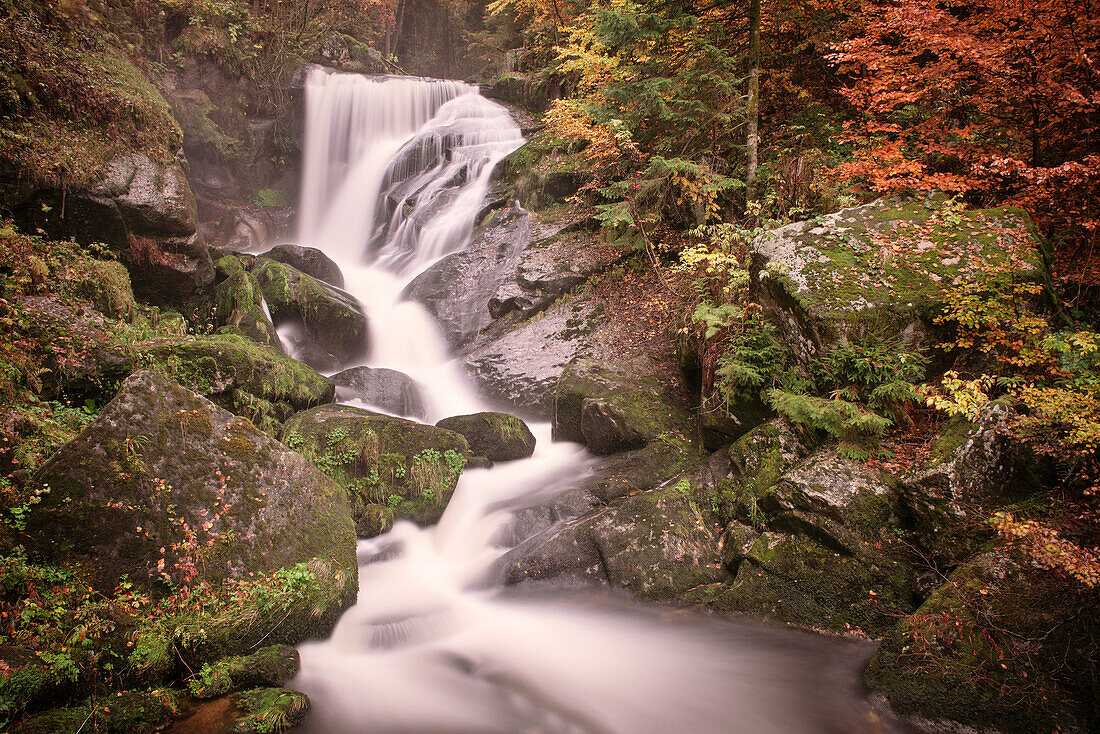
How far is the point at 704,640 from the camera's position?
4.88 metres

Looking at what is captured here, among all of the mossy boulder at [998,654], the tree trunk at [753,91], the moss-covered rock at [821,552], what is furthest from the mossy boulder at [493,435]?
the tree trunk at [753,91]

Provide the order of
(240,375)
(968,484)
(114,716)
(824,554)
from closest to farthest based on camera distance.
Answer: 1. (114,716)
2. (968,484)
3. (824,554)
4. (240,375)

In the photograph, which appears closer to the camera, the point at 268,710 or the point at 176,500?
the point at 268,710

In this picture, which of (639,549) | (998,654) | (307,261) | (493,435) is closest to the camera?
(998,654)

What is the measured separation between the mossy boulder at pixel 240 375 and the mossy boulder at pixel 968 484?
774 centimetres

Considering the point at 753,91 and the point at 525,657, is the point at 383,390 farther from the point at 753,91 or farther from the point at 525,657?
the point at 753,91

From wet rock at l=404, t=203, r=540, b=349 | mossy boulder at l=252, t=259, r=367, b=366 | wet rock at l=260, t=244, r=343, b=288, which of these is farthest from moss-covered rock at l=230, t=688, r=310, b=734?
wet rock at l=260, t=244, r=343, b=288

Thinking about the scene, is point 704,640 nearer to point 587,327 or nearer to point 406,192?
point 587,327

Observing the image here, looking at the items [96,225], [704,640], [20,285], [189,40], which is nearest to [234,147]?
[189,40]

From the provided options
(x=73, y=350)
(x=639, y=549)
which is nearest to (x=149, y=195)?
(x=73, y=350)

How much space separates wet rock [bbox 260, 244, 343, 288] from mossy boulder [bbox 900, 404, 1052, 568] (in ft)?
42.3

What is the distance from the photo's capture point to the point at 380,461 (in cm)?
693

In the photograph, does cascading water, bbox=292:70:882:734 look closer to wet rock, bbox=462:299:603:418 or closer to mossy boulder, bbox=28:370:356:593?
mossy boulder, bbox=28:370:356:593

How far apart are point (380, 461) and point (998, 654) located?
6502 mm
